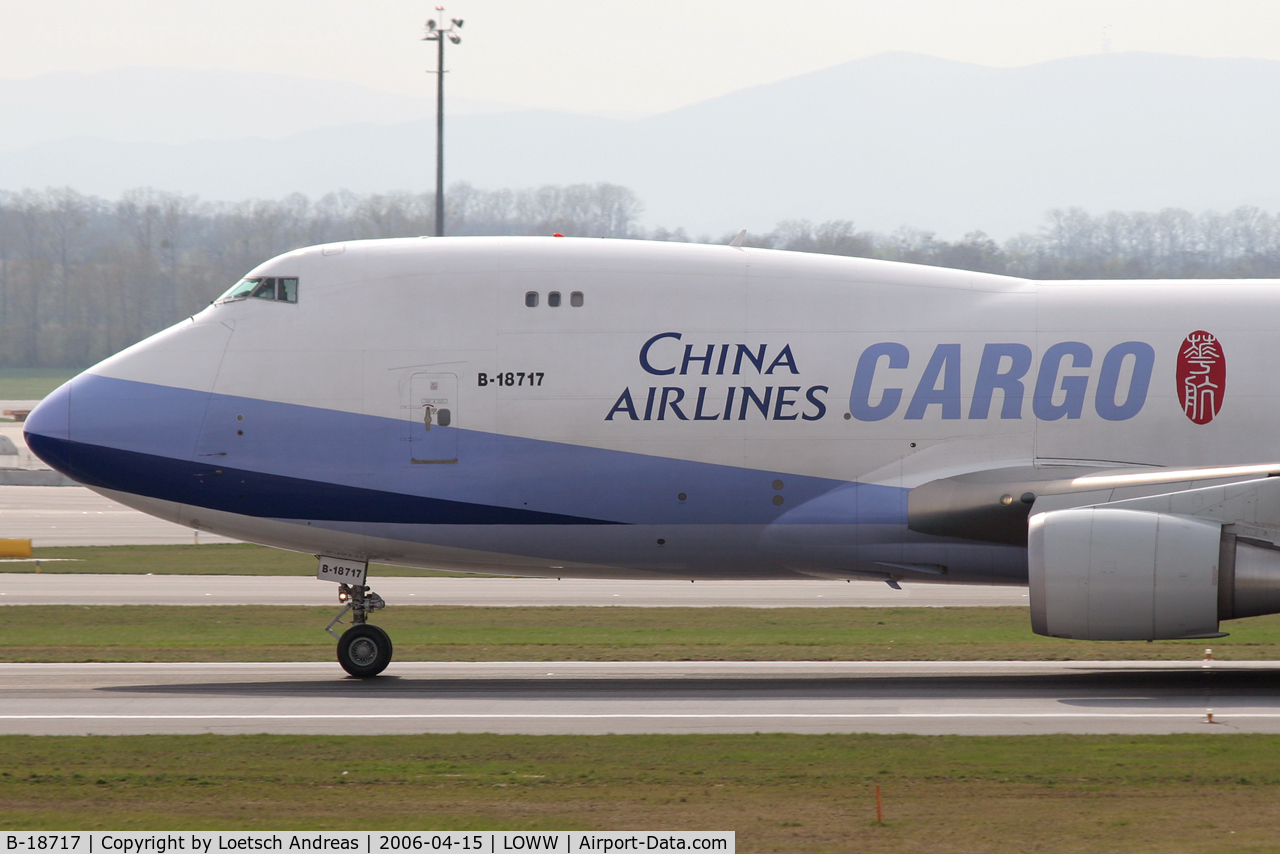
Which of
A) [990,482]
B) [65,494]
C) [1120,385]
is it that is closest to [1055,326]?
[1120,385]

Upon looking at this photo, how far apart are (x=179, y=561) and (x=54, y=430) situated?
22584mm

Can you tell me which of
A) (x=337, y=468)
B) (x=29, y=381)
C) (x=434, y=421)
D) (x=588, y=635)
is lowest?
(x=588, y=635)

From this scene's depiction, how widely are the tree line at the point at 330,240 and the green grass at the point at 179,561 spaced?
163ft

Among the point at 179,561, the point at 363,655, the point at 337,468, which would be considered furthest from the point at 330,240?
the point at 337,468

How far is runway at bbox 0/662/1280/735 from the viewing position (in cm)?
1590

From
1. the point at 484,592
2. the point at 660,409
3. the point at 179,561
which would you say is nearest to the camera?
the point at 660,409

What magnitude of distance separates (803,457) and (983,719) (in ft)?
14.6

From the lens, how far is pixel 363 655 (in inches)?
781

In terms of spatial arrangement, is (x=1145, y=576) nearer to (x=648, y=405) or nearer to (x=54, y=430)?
(x=648, y=405)

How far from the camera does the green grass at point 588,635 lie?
22688 millimetres

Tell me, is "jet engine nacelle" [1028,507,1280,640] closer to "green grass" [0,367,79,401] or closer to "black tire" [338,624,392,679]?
"black tire" [338,624,392,679]

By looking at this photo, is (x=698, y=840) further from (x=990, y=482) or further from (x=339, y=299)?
(x=339, y=299)

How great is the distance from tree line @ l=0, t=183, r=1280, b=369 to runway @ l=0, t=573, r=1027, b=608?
53339 millimetres

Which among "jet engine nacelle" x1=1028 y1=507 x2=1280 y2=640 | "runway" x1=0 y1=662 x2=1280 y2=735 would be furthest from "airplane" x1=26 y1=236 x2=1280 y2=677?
→ "runway" x1=0 y1=662 x2=1280 y2=735
